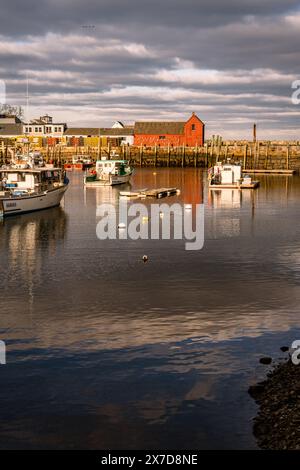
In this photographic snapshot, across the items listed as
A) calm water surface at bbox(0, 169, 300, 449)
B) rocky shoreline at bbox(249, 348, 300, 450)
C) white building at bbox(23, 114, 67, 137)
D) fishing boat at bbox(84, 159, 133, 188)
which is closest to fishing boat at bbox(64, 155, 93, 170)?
white building at bbox(23, 114, 67, 137)

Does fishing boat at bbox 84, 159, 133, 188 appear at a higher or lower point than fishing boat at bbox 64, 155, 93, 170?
lower

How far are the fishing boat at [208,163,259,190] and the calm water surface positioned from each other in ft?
116

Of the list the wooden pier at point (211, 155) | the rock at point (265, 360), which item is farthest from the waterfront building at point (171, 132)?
the rock at point (265, 360)

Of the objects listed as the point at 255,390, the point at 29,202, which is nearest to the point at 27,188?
the point at 29,202

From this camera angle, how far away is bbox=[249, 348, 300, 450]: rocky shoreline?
478 inches

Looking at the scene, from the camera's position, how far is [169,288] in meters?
24.8

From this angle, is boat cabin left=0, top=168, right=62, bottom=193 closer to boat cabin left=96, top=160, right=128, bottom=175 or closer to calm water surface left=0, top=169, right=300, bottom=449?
calm water surface left=0, top=169, right=300, bottom=449

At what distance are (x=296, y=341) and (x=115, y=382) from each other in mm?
5995

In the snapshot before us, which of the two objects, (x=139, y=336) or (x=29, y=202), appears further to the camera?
(x=29, y=202)

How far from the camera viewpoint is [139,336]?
19.0 meters

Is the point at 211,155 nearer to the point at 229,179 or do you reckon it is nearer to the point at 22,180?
the point at 229,179

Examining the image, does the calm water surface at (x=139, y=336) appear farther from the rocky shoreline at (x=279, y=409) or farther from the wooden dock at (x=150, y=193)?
the wooden dock at (x=150, y=193)

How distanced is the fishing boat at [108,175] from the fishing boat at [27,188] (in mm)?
23690

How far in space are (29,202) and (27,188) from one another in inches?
99.3
